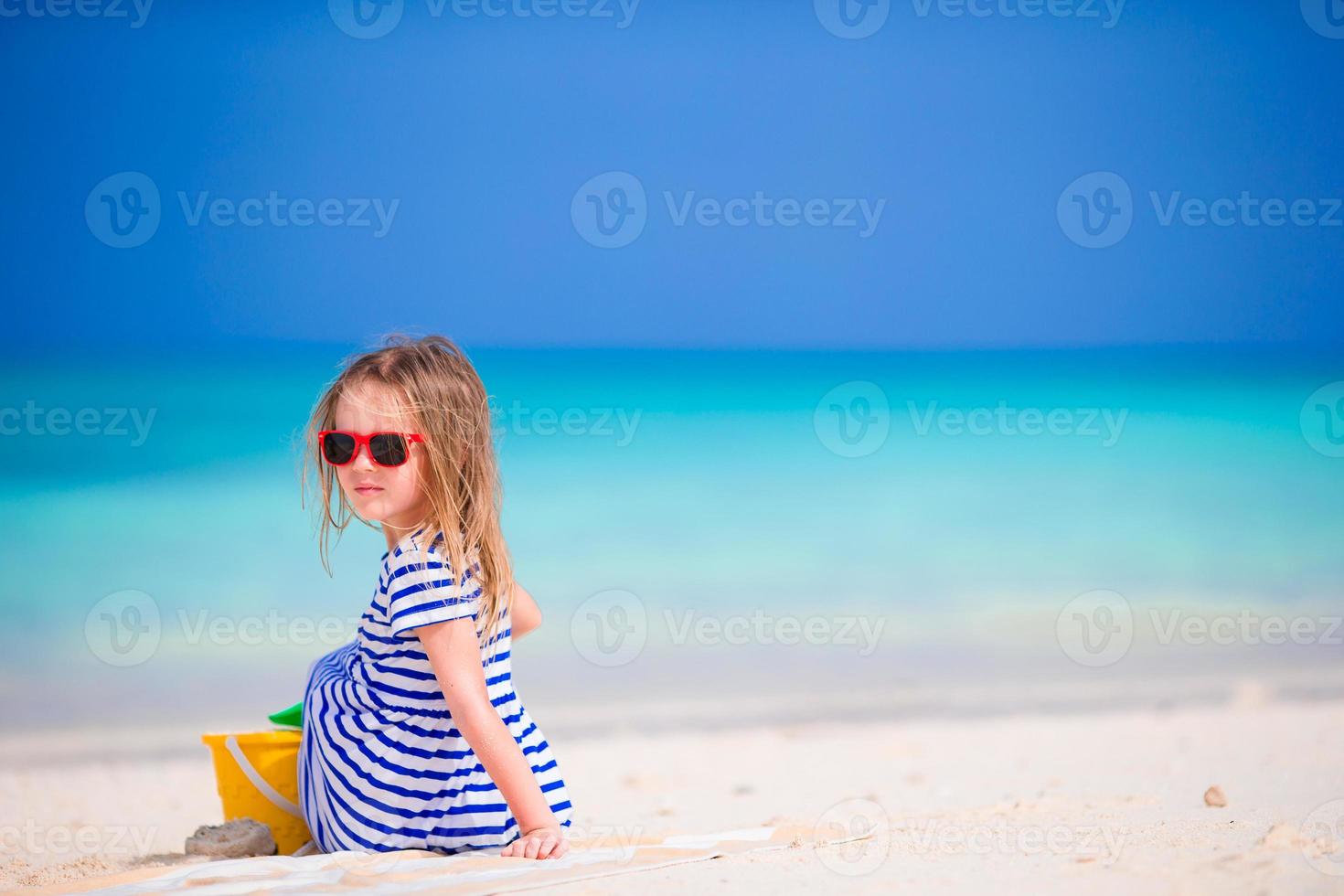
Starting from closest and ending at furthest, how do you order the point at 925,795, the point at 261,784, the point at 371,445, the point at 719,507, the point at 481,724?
the point at 481,724 → the point at 371,445 → the point at 261,784 → the point at 925,795 → the point at 719,507

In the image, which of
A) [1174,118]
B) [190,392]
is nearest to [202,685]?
[190,392]

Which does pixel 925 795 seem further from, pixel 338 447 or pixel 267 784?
pixel 338 447

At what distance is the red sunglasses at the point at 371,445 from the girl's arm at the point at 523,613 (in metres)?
0.29

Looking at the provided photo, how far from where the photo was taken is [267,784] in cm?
161

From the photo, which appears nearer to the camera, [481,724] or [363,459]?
[481,724]

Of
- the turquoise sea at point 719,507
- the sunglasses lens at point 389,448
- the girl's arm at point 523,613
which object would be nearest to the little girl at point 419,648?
the sunglasses lens at point 389,448

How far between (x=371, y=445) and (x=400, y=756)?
362mm

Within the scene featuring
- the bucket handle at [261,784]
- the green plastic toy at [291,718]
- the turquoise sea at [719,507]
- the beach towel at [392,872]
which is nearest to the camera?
the beach towel at [392,872]

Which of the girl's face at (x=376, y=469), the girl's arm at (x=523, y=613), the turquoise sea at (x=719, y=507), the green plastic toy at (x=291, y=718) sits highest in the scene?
the turquoise sea at (x=719, y=507)

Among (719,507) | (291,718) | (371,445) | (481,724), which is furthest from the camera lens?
(719,507)

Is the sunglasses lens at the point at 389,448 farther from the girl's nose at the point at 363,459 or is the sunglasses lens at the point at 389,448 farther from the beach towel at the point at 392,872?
the beach towel at the point at 392,872

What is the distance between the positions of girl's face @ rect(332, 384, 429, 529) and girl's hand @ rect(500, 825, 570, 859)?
0.39m

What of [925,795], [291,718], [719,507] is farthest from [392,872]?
[719,507]

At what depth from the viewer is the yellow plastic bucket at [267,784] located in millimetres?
1592
